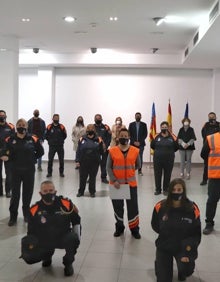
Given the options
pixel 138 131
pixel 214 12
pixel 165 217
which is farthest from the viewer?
pixel 138 131

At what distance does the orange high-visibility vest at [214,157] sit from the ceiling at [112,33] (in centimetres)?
209

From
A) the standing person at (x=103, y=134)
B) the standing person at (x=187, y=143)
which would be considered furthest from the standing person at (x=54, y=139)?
the standing person at (x=187, y=143)

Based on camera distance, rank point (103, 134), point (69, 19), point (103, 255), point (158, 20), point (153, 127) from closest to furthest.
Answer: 1. point (103, 255)
2. point (158, 20)
3. point (69, 19)
4. point (103, 134)
5. point (153, 127)

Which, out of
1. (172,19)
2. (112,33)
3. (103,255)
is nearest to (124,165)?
(103,255)

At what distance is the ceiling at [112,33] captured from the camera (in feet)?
21.7

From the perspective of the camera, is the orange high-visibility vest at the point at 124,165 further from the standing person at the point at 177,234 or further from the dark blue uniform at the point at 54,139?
the dark blue uniform at the point at 54,139

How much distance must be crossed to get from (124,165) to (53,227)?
1411 millimetres

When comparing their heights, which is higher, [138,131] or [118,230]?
[138,131]

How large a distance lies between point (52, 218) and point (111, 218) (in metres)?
2.32

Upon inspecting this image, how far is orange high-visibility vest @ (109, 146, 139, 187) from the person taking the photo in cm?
489

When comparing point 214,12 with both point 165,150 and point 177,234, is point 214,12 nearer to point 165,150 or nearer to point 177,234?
point 165,150

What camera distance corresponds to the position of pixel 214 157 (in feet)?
16.8

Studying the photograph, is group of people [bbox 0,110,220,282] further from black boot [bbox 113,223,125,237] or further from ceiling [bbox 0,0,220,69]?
ceiling [bbox 0,0,220,69]

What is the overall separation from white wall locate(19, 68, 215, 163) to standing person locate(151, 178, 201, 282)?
9503mm
